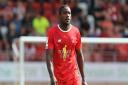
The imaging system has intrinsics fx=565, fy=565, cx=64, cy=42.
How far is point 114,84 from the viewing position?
14.0m

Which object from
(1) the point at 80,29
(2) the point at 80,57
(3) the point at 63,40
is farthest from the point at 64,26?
(1) the point at 80,29

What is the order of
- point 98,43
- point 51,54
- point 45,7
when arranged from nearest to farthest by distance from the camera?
point 51,54 < point 98,43 < point 45,7

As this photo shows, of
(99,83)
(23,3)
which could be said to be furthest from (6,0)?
(99,83)

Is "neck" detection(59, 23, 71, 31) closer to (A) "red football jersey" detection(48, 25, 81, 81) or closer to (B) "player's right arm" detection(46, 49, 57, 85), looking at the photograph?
(A) "red football jersey" detection(48, 25, 81, 81)

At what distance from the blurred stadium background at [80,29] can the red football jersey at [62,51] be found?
4.54m

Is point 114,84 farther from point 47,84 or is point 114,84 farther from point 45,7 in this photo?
point 45,7

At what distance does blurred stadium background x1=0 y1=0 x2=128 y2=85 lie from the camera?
1388cm

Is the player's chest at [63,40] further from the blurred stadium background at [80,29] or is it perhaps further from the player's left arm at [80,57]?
the blurred stadium background at [80,29]

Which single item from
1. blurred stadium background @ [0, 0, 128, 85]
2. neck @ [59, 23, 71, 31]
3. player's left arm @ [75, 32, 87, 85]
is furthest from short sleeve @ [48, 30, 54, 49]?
blurred stadium background @ [0, 0, 128, 85]

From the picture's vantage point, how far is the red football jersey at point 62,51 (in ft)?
26.5

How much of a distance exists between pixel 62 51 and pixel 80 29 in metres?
8.72

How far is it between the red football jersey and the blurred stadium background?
4.54 m

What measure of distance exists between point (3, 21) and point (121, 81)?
482 cm

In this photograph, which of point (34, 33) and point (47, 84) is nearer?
point (47, 84)
